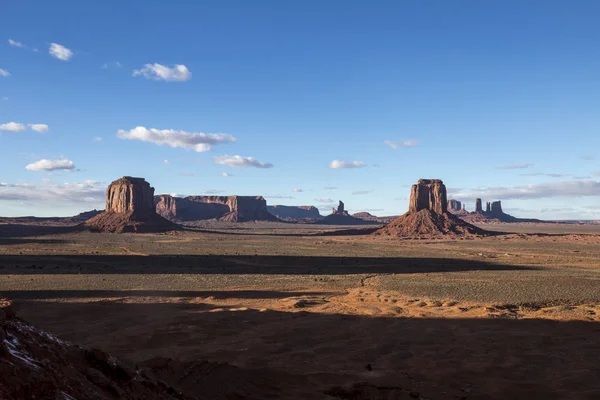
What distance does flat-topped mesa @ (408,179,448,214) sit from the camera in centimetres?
13100

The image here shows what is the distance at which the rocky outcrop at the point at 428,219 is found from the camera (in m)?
Result: 115

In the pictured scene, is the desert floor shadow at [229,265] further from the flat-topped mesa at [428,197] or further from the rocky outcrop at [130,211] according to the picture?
the flat-topped mesa at [428,197]

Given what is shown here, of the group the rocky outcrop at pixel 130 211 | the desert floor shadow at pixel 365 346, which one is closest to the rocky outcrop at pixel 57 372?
the desert floor shadow at pixel 365 346

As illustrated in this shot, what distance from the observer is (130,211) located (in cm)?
13025

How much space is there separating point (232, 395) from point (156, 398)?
220cm

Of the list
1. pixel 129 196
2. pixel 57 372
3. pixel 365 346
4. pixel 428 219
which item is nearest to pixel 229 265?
pixel 365 346

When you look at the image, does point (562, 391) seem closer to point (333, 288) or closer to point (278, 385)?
point (278, 385)

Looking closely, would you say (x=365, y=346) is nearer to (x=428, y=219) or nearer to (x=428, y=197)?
(x=428, y=219)

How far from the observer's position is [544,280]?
1309 inches

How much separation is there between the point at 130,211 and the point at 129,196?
5.27m

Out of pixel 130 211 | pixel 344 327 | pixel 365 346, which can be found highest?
pixel 130 211

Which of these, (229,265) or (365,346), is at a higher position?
(365,346)

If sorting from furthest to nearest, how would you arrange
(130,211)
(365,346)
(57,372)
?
1. (130,211)
2. (365,346)
3. (57,372)

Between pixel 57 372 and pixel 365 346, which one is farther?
pixel 365 346
